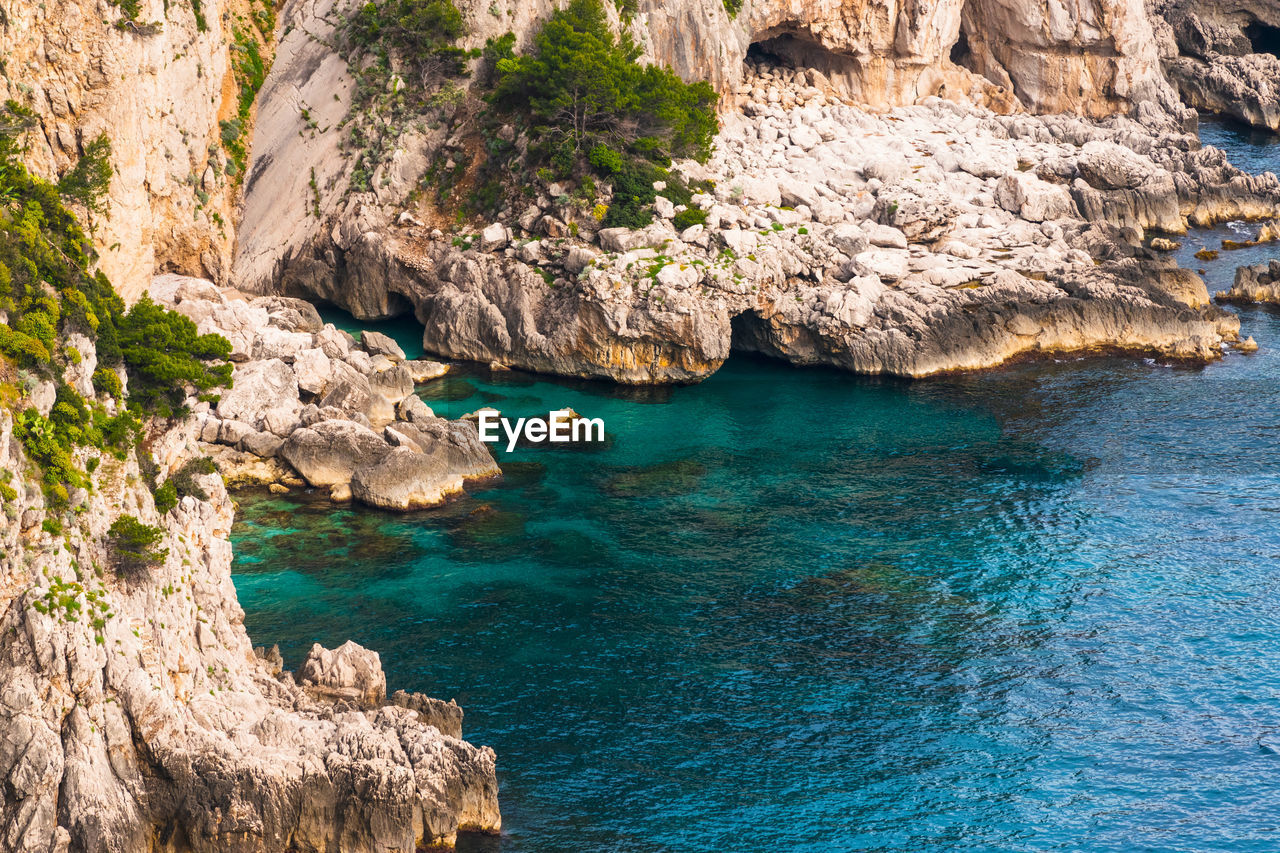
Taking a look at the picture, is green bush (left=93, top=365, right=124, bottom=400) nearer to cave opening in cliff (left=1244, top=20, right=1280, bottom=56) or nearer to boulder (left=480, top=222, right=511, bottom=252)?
boulder (left=480, top=222, right=511, bottom=252)

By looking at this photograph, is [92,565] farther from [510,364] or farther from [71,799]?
[510,364]

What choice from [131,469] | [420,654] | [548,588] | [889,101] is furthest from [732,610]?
[889,101]

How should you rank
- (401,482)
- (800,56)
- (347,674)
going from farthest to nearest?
1. (800,56)
2. (401,482)
3. (347,674)

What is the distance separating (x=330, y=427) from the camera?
52.2m

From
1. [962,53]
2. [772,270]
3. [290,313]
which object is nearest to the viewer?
[290,313]

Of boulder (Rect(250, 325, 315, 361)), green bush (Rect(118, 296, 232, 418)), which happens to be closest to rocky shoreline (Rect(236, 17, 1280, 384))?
boulder (Rect(250, 325, 315, 361))

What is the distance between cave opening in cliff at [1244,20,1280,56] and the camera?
118 metres

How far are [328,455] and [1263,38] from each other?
355ft

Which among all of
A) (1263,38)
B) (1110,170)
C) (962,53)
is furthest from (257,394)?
(1263,38)

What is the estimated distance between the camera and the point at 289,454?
5175 centimetres

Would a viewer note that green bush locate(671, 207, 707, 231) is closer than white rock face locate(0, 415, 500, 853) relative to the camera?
No

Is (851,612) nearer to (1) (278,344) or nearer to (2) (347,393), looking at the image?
(2) (347,393)

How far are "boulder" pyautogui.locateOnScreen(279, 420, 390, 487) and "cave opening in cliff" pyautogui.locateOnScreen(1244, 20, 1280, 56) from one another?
4109 inches

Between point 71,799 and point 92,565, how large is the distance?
542cm
